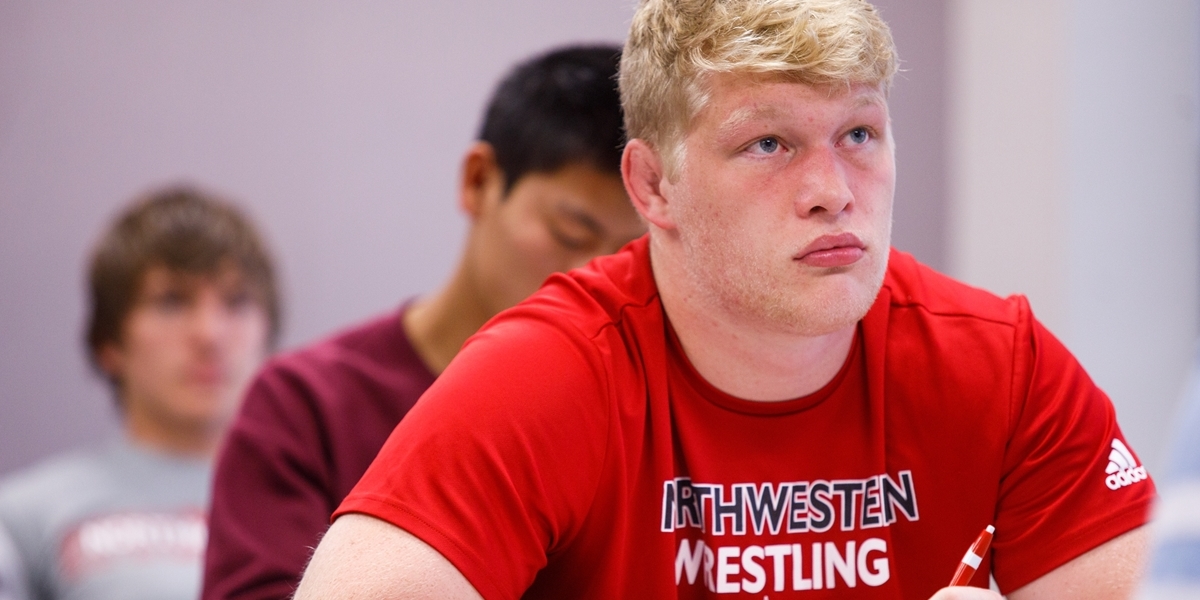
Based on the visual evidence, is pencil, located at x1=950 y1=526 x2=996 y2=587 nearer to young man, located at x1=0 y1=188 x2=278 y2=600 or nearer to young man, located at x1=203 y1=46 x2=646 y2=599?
young man, located at x1=203 y1=46 x2=646 y2=599

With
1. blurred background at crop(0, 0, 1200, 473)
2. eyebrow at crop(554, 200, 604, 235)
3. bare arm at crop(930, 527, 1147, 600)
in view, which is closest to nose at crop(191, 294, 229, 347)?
blurred background at crop(0, 0, 1200, 473)

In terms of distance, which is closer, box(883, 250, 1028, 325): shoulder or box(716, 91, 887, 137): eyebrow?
box(716, 91, 887, 137): eyebrow

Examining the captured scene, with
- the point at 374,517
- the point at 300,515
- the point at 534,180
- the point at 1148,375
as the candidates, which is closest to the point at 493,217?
the point at 534,180

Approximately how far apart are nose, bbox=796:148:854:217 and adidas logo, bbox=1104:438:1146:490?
37 cm

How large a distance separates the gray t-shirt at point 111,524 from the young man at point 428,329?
791mm

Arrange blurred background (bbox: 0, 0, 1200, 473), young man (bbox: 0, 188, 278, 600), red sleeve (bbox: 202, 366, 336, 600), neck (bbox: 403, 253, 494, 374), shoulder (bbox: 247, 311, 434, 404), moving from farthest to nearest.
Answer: blurred background (bbox: 0, 0, 1200, 473) < young man (bbox: 0, 188, 278, 600) < neck (bbox: 403, 253, 494, 374) < shoulder (bbox: 247, 311, 434, 404) < red sleeve (bbox: 202, 366, 336, 600)

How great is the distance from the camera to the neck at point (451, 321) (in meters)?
1.83

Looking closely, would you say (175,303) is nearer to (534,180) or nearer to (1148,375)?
(534,180)

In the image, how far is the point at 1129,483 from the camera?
1183mm

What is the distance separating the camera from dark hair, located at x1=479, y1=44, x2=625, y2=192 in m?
1.75

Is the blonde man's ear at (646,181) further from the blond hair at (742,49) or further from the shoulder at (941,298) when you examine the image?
the shoulder at (941,298)

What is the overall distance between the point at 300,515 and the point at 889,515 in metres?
0.77

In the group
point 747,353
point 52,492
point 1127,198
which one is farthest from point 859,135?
point 52,492

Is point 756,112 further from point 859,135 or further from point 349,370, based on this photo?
point 349,370
